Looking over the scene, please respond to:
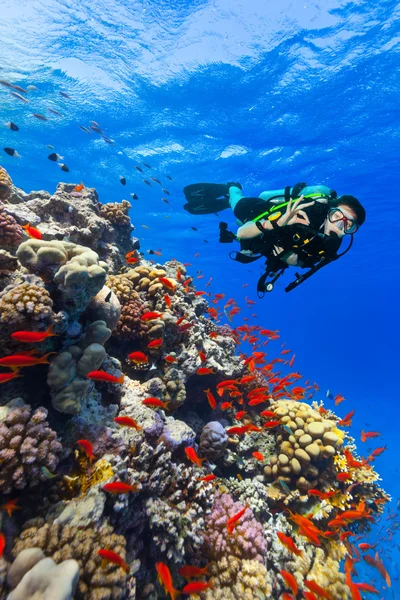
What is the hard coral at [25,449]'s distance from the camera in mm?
3166

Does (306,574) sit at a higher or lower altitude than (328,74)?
lower

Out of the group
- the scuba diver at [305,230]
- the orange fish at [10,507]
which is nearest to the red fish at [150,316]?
the scuba diver at [305,230]

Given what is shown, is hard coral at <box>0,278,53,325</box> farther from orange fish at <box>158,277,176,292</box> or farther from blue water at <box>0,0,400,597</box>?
blue water at <box>0,0,400,597</box>

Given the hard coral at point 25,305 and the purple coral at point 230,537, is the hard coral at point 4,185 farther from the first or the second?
the purple coral at point 230,537

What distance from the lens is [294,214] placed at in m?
3.93

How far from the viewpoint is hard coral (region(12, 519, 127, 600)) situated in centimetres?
296

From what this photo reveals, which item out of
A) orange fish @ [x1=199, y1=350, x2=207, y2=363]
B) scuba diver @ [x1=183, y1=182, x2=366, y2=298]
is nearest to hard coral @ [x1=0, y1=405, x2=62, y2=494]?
scuba diver @ [x1=183, y1=182, x2=366, y2=298]

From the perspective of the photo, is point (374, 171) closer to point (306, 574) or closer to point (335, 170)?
point (335, 170)

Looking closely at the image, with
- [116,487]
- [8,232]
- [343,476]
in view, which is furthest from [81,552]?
[343,476]

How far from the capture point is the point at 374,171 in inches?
858

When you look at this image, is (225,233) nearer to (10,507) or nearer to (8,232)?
(8,232)

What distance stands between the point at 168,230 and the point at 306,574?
3755 cm

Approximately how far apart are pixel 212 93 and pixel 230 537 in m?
20.6

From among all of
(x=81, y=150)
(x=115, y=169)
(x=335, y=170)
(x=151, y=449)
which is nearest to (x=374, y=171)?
(x=335, y=170)
